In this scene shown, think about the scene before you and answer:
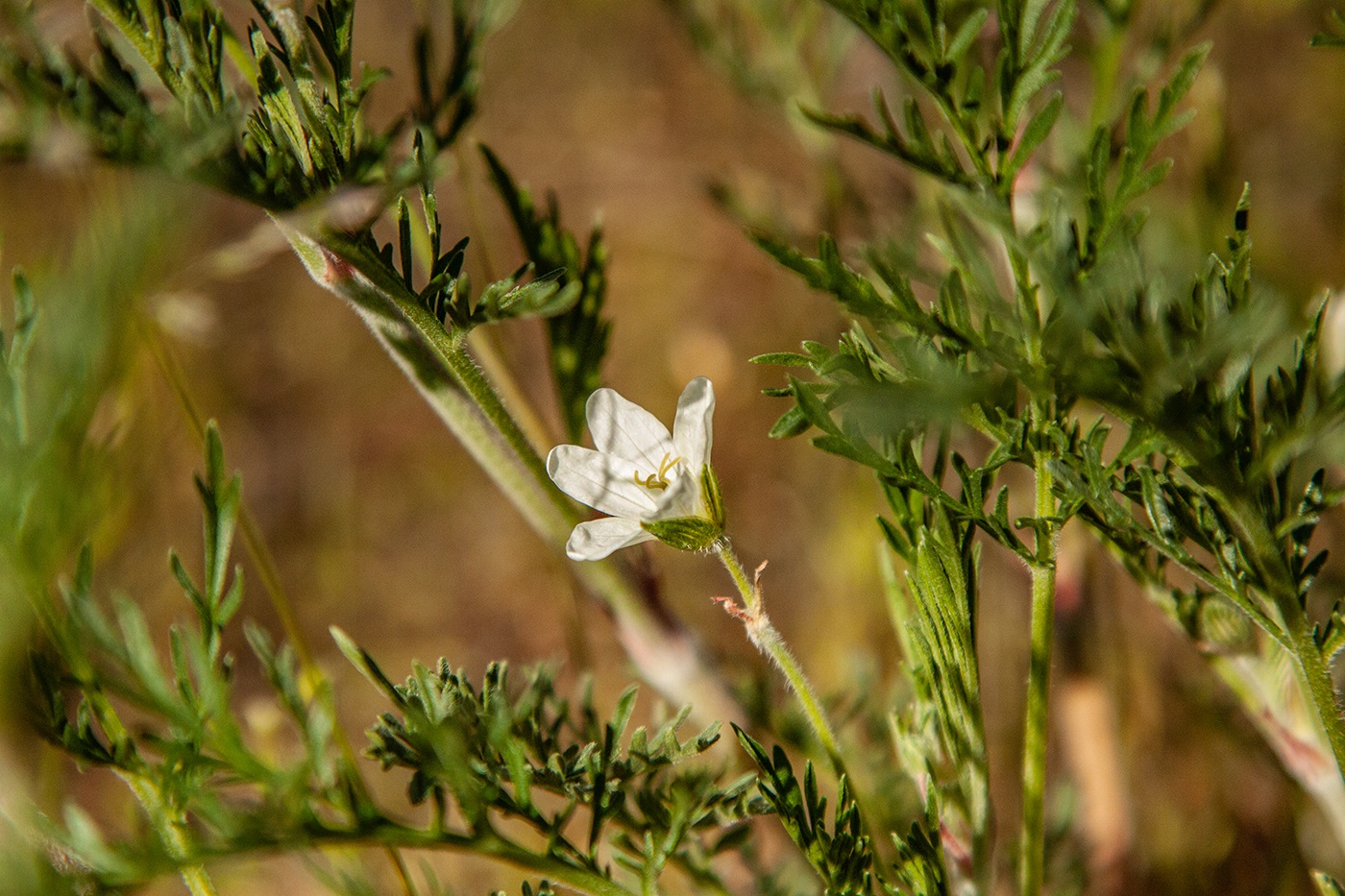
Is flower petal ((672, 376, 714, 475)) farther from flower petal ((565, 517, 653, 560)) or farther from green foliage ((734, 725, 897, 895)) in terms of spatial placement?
green foliage ((734, 725, 897, 895))

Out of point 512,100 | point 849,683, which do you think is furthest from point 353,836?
point 512,100

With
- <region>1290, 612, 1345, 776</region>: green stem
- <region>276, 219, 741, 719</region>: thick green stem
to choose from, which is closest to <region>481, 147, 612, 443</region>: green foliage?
<region>276, 219, 741, 719</region>: thick green stem

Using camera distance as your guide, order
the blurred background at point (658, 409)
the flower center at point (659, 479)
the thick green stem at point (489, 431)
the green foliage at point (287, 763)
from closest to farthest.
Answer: the green foliage at point (287, 763) < the thick green stem at point (489, 431) < the flower center at point (659, 479) < the blurred background at point (658, 409)

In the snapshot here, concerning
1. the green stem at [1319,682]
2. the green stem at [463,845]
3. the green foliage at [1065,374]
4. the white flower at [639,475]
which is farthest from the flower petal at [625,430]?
the green stem at [1319,682]

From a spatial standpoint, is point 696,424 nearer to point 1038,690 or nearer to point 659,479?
point 659,479

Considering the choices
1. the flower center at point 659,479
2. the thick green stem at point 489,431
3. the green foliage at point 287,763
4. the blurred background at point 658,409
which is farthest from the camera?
the blurred background at point 658,409

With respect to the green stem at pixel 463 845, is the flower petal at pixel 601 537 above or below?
above

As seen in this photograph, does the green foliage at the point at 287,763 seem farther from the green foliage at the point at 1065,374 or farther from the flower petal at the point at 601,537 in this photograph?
the green foliage at the point at 1065,374
